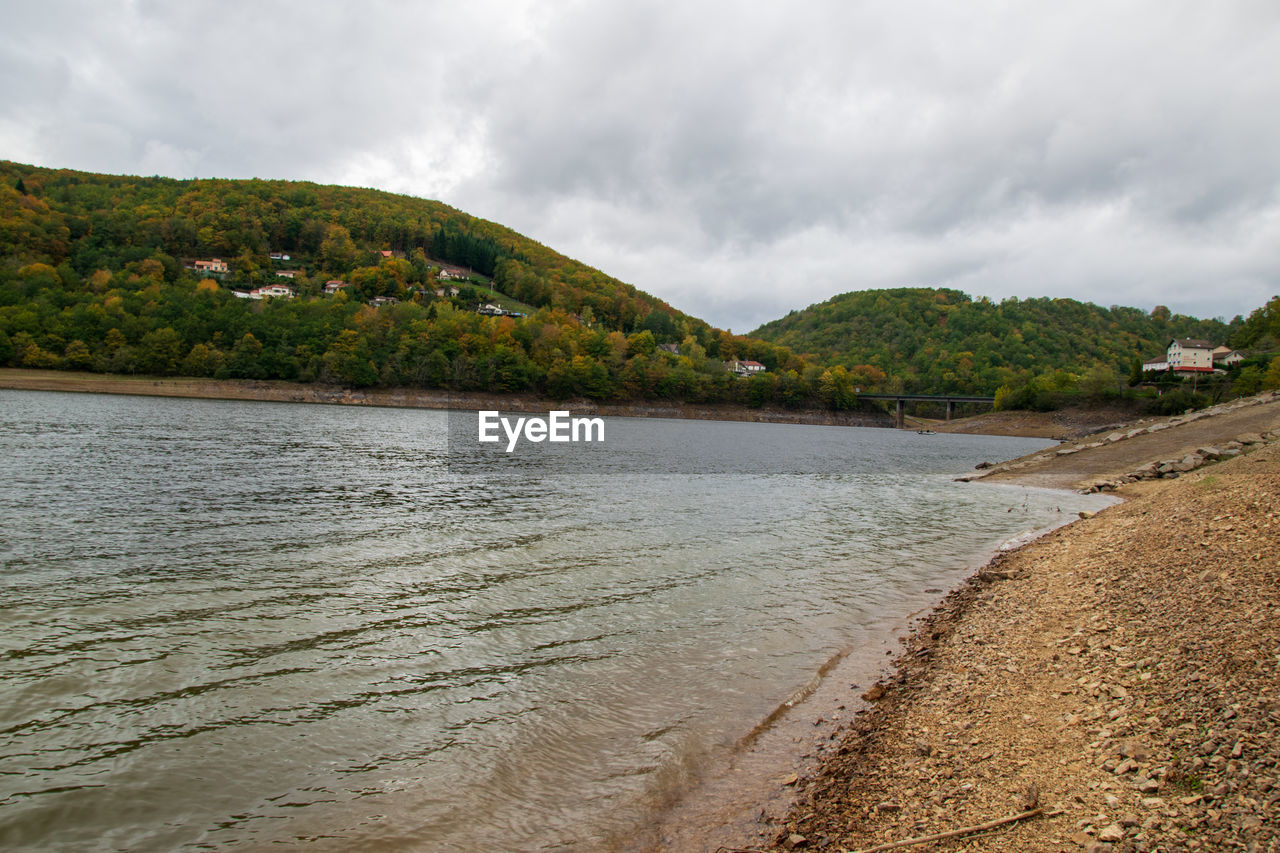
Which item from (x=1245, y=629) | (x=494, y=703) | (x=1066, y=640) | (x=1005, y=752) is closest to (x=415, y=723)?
(x=494, y=703)

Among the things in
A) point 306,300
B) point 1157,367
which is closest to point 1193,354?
point 1157,367

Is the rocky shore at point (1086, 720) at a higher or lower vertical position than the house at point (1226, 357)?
lower

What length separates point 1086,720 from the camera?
567 cm

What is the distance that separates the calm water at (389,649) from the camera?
5.26 meters

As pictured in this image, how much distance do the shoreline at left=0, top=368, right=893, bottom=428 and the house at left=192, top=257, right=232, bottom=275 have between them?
68191 mm

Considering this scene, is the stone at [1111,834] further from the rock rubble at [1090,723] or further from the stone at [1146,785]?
the stone at [1146,785]

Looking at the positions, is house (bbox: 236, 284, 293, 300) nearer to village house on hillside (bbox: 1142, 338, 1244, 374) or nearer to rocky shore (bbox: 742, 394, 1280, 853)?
rocky shore (bbox: 742, 394, 1280, 853)

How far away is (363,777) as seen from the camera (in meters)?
5.63

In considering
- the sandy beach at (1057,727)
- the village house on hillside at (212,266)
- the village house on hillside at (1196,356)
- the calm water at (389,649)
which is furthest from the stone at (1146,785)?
the village house on hillside at (212,266)

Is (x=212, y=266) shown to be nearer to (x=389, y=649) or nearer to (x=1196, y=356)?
(x=389, y=649)

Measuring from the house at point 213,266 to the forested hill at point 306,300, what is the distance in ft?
1.41

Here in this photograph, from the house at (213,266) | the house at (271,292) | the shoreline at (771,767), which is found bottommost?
the shoreline at (771,767)

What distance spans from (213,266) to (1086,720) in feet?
598

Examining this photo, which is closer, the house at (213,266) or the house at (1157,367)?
the house at (1157,367)
